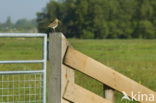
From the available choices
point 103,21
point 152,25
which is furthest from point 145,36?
point 103,21

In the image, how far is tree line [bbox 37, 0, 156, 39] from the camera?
93062 millimetres

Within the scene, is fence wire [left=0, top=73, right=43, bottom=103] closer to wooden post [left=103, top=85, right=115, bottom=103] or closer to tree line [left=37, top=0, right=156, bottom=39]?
wooden post [left=103, top=85, right=115, bottom=103]

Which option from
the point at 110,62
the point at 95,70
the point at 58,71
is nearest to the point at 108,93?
the point at 95,70

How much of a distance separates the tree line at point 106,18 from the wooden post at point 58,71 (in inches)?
3375

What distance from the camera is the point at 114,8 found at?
98.2 meters

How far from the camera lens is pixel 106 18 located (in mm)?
98312

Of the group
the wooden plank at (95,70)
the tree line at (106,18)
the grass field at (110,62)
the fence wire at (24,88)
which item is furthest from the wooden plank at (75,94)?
the tree line at (106,18)

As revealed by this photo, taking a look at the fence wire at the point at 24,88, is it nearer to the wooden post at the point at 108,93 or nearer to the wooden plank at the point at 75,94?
the wooden plank at the point at 75,94

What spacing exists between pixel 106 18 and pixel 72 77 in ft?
312

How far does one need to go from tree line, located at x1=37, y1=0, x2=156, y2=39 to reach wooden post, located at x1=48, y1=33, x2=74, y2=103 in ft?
281

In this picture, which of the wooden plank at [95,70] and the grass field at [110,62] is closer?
the wooden plank at [95,70]

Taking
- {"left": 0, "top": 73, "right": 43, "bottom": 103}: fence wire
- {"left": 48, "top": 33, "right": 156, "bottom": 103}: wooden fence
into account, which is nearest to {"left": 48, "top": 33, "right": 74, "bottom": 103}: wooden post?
Answer: {"left": 48, "top": 33, "right": 156, "bottom": 103}: wooden fence

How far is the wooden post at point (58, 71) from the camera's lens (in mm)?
3869

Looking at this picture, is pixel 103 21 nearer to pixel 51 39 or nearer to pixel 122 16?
pixel 122 16
